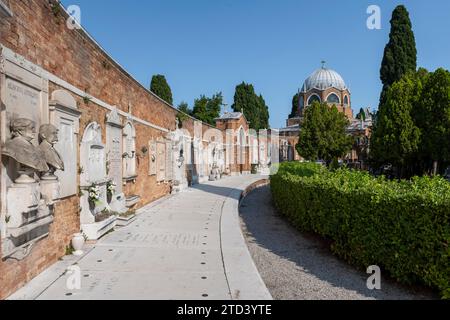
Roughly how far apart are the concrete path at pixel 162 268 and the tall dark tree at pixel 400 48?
23.4 meters

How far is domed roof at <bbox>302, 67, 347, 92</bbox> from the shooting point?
2213 inches

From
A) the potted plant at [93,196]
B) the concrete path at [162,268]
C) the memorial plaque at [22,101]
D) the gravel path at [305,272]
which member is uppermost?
the memorial plaque at [22,101]

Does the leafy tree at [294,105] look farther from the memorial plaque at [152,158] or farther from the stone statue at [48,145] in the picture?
the stone statue at [48,145]

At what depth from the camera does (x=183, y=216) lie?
30.7 feet

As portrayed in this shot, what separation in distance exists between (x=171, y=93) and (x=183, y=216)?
35021mm

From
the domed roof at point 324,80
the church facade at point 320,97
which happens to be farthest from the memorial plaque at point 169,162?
the domed roof at point 324,80

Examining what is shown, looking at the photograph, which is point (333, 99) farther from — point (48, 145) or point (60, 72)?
point (48, 145)

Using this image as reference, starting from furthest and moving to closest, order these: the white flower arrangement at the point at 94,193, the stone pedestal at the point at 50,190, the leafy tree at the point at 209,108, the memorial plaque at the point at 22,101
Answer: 1. the leafy tree at the point at 209,108
2. the white flower arrangement at the point at 94,193
3. the stone pedestal at the point at 50,190
4. the memorial plaque at the point at 22,101

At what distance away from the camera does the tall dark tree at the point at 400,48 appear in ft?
84.4

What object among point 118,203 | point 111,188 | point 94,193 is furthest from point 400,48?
point 94,193

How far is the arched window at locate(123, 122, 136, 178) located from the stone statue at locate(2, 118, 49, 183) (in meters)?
5.16
